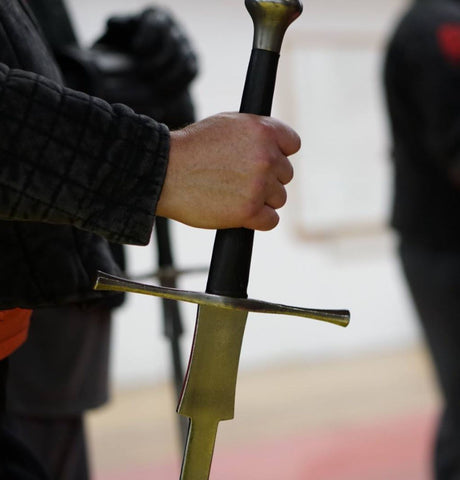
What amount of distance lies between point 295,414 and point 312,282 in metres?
0.75

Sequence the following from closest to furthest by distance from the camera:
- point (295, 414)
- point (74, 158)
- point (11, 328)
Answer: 1. point (74, 158)
2. point (11, 328)
3. point (295, 414)

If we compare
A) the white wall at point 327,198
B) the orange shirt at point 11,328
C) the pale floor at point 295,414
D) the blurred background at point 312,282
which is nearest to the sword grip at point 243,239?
the orange shirt at point 11,328

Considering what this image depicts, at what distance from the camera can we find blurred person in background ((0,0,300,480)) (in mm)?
540

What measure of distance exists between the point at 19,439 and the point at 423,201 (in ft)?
3.59

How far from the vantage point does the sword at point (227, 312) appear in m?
0.58

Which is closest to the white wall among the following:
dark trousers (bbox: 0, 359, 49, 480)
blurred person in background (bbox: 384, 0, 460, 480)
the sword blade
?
blurred person in background (bbox: 384, 0, 460, 480)

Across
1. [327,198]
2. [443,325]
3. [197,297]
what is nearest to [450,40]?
[443,325]

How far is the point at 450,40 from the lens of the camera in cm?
161

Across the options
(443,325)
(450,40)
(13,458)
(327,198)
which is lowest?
(13,458)

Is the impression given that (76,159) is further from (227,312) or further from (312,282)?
(312,282)

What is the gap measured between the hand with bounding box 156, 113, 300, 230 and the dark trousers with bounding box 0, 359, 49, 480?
289mm

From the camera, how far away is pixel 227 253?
1.96 ft

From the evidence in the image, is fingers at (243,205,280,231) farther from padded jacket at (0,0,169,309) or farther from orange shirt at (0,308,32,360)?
orange shirt at (0,308,32,360)

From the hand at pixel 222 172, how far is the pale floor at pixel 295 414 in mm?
1719
